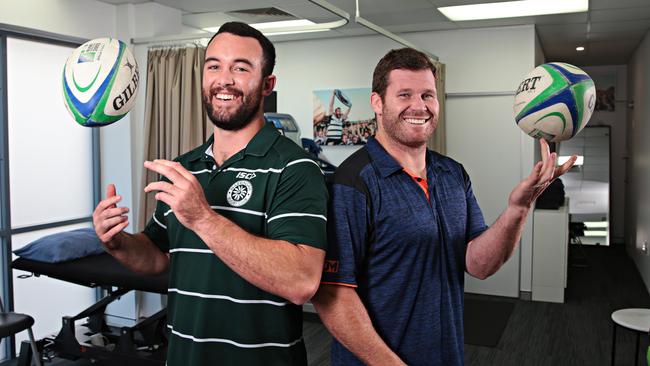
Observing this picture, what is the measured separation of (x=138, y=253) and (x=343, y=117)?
195 inches

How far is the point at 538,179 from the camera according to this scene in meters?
1.51

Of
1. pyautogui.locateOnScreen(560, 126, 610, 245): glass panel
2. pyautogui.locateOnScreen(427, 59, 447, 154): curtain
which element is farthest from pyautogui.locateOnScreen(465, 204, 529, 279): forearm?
pyautogui.locateOnScreen(560, 126, 610, 245): glass panel

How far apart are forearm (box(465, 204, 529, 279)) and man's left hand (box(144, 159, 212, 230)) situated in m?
0.81

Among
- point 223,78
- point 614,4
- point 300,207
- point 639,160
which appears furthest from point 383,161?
point 639,160

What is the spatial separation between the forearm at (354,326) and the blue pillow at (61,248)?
271 cm

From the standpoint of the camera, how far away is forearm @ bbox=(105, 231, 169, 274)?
1593 mm

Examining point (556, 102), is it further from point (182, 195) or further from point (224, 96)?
point (182, 195)

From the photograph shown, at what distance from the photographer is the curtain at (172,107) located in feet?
14.5

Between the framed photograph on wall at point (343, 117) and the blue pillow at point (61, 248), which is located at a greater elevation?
the framed photograph on wall at point (343, 117)

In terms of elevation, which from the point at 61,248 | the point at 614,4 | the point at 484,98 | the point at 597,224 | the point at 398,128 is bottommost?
the point at 597,224

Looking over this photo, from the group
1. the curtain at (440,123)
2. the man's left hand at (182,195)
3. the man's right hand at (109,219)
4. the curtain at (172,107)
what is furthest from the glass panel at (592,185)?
the man's left hand at (182,195)

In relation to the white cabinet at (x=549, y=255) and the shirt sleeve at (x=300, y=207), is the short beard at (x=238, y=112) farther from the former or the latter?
the white cabinet at (x=549, y=255)

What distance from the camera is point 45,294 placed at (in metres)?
4.78

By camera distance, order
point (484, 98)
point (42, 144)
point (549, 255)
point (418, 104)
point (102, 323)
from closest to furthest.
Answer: point (418, 104)
point (102, 323)
point (42, 144)
point (549, 255)
point (484, 98)
